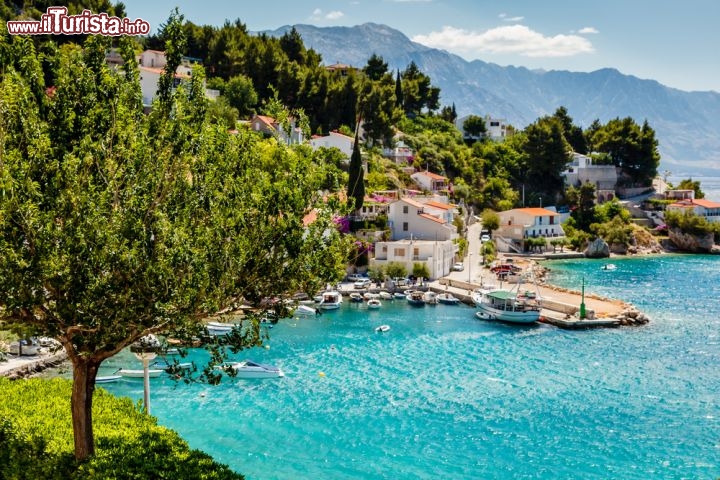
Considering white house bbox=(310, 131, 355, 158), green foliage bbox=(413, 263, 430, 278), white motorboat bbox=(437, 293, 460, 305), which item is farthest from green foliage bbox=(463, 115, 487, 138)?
white motorboat bbox=(437, 293, 460, 305)

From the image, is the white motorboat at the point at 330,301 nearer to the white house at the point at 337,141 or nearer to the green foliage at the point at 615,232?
the white house at the point at 337,141

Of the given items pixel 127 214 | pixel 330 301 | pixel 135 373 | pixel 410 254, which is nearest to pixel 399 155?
pixel 410 254

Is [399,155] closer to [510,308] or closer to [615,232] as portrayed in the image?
[615,232]

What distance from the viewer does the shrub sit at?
548 inches

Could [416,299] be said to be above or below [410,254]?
below

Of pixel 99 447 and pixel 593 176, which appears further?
pixel 593 176

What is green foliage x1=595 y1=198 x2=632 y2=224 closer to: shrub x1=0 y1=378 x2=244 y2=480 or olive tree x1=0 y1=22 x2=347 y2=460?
olive tree x1=0 y1=22 x2=347 y2=460

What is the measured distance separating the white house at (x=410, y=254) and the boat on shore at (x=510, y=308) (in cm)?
1178

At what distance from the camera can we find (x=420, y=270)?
60.3 metres

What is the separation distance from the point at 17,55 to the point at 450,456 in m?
19.9

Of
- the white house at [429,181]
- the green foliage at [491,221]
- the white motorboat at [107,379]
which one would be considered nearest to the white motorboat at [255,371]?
the white motorboat at [107,379]

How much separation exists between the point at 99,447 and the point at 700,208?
328ft

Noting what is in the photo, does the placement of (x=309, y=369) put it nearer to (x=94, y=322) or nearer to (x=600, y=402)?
(x=600, y=402)

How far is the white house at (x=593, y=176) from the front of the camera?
107500 mm
